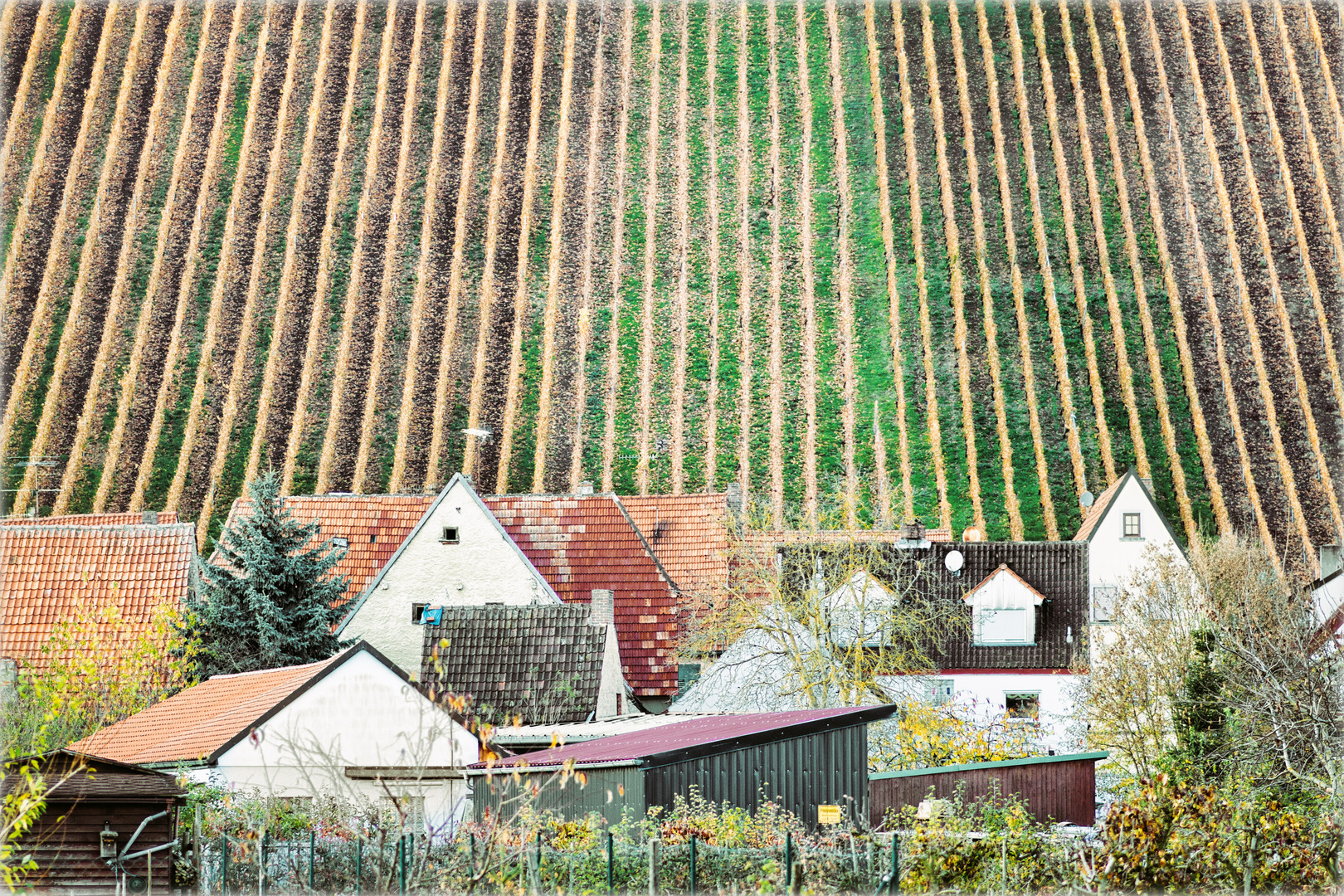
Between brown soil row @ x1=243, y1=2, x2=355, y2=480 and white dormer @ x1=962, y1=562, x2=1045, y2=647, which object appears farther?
brown soil row @ x1=243, y1=2, x2=355, y2=480

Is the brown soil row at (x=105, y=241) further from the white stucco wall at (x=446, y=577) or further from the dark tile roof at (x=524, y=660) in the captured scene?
the dark tile roof at (x=524, y=660)

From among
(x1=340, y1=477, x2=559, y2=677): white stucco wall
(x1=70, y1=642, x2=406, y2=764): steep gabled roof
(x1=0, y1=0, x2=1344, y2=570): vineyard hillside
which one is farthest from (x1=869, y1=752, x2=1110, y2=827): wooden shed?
(x1=0, y1=0, x2=1344, y2=570): vineyard hillside

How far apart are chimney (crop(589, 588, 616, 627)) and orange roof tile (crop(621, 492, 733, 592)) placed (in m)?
5.52

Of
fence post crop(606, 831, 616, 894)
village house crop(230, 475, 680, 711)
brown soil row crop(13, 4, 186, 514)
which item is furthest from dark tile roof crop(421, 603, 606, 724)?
brown soil row crop(13, 4, 186, 514)

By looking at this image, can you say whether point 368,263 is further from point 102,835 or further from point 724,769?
point 724,769

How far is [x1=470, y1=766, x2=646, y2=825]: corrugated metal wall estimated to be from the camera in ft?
56.6

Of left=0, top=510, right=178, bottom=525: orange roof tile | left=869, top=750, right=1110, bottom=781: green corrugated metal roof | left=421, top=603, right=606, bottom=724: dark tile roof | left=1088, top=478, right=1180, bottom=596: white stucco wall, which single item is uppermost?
left=0, top=510, right=178, bottom=525: orange roof tile

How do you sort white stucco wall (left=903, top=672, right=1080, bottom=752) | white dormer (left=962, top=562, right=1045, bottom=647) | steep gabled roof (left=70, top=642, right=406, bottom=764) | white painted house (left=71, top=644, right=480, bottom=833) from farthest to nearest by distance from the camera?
white dormer (left=962, top=562, right=1045, bottom=647)
white stucco wall (left=903, top=672, right=1080, bottom=752)
steep gabled roof (left=70, top=642, right=406, bottom=764)
white painted house (left=71, top=644, right=480, bottom=833)

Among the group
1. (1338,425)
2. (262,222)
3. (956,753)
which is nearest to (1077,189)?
(1338,425)

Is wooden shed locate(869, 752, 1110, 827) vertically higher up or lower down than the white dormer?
lower down

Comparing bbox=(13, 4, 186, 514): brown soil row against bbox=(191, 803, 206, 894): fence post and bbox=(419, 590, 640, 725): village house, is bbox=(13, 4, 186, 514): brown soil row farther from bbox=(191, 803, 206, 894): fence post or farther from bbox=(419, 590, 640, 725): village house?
bbox=(191, 803, 206, 894): fence post

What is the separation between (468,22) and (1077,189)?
34.4 meters

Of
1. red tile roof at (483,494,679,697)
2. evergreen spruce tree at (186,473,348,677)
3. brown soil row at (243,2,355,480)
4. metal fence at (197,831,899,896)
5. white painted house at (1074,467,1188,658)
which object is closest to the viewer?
metal fence at (197,831,899,896)

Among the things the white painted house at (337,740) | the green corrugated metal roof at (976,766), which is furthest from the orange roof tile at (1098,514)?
the white painted house at (337,740)
